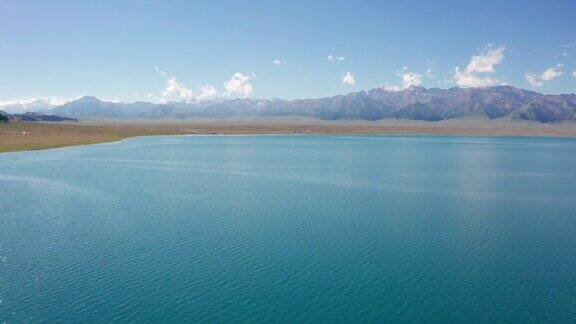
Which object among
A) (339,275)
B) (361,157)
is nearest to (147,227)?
(339,275)

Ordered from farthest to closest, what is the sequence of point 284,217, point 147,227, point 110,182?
1. point 110,182
2. point 284,217
3. point 147,227

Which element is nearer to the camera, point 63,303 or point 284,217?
point 63,303

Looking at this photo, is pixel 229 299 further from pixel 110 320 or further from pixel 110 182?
pixel 110 182

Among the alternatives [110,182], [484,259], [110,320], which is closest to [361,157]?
[110,182]

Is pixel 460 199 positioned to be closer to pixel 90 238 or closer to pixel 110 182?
pixel 90 238

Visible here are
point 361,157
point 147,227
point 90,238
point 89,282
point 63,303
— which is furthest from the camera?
point 361,157

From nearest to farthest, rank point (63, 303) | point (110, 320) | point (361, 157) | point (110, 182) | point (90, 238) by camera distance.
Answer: point (110, 320) < point (63, 303) < point (90, 238) < point (110, 182) < point (361, 157)
